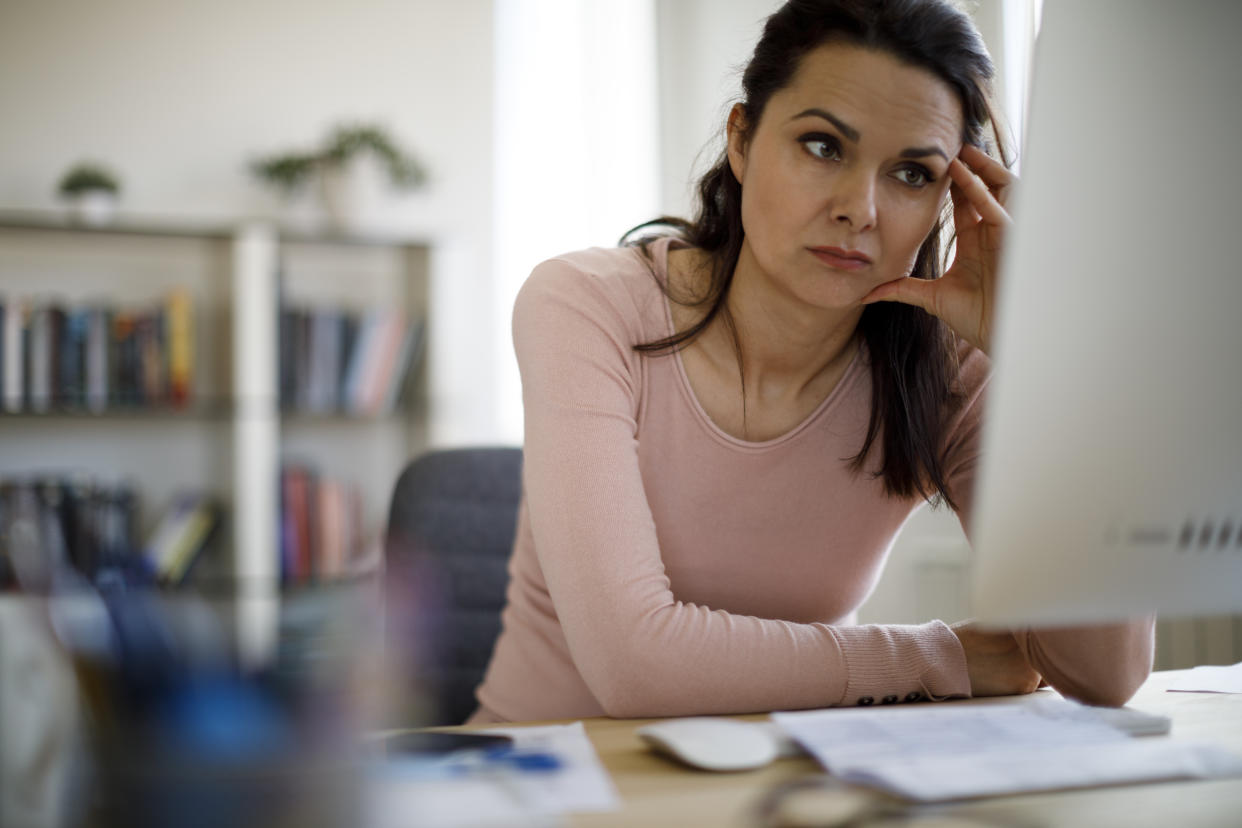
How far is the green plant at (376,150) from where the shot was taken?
2938 mm

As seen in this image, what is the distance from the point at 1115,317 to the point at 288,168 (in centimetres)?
279

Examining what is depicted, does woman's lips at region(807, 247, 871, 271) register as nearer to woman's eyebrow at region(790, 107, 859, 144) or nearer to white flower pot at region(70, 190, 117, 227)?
woman's eyebrow at region(790, 107, 859, 144)

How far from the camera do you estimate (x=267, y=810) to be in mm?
327

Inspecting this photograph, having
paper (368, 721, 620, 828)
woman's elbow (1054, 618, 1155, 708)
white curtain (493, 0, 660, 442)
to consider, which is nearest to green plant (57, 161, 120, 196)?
white curtain (493, 0, 660, 442)

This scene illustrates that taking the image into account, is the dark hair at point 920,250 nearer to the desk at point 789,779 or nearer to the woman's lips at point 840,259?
the woman's lips at point 840,259

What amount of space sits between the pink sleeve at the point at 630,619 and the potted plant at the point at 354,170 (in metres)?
2.13

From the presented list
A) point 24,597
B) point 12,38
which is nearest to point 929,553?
point 24,597

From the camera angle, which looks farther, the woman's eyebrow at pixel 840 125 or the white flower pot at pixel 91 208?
the white flower pot at pixel 91 208

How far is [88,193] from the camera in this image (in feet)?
8.90

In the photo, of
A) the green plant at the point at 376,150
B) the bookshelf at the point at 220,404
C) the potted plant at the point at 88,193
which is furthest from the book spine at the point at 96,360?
the green plant at the point at 376,150

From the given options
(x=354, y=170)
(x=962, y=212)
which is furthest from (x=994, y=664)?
(x=354, y=170)

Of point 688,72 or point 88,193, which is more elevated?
point 688,72

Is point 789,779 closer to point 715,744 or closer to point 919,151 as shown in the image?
point 715,744

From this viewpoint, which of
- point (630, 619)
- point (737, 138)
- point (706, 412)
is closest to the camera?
point (630, 619)
